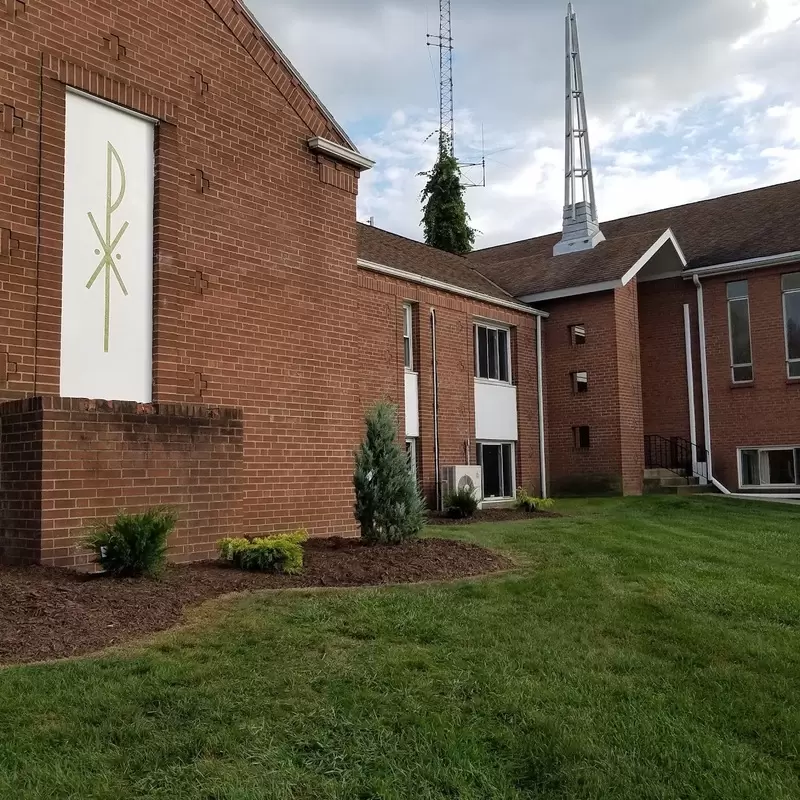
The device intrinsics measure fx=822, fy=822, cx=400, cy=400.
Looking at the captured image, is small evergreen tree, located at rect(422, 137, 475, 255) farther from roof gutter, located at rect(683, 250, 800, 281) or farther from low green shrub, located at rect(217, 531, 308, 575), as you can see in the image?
low green shrub, located at rect(217, 531, 308, 575)

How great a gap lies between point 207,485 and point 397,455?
103 inches

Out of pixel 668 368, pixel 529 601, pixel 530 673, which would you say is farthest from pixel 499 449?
pixel 530 673

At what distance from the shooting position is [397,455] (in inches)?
407

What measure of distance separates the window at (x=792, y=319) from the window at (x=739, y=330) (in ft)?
2.97

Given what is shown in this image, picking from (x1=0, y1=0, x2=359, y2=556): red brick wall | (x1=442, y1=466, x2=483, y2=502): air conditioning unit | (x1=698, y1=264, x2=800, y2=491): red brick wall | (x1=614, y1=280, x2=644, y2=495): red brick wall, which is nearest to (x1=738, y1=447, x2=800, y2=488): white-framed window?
(x1=698, y1=264, x2=800, y2=491): red brick wall

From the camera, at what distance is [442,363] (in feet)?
61.1

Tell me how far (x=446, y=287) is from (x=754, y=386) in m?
8.52

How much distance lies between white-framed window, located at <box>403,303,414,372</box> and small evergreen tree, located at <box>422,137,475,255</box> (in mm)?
25387

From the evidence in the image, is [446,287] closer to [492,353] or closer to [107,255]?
[492,353]

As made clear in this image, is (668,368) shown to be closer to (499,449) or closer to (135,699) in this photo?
(499,449)

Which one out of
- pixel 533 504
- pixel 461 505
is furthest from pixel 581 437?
pixel 461 505

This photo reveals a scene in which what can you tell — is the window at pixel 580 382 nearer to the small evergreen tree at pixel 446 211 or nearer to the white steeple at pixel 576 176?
the white steeple at pixel 576 176

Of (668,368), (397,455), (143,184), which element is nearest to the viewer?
(143,184)

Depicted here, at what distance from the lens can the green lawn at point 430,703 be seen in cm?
364
